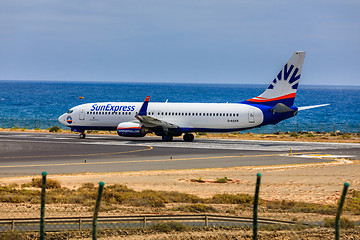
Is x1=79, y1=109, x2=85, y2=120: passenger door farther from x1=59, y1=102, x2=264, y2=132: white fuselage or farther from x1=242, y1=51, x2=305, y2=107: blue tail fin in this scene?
x1=242, y1=51, x2=305, y2=107: blue tail fin

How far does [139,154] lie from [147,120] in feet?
35.6

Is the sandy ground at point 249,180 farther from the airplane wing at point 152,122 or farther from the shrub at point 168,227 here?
the airplane wing at point 152,122

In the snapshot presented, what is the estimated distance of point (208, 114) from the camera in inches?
2197

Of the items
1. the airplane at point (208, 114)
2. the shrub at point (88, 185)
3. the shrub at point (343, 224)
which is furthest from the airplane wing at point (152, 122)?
the shrub at point (343, 224)

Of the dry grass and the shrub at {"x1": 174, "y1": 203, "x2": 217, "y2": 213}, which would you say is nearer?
the shrub at {"x1": 174, "y1": 203, "x2": 217, "y2": 213}

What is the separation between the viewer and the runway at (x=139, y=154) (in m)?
37.4

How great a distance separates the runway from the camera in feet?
123

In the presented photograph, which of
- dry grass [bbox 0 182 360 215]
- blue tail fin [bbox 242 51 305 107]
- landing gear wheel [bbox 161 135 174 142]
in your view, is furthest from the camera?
landing gear wheel [bbox 161 135 174 142]

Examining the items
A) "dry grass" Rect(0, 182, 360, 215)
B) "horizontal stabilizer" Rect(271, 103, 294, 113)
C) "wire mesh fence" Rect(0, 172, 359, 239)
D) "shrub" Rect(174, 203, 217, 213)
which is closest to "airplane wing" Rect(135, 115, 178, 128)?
"horizontal stabilizer" Rect(271, 103, 294, 113)

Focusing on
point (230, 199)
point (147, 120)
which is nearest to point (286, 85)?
point (147, 120)

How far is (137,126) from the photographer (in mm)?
55531

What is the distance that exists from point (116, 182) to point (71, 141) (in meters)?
28.2

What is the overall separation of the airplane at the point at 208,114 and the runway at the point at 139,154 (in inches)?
61.8

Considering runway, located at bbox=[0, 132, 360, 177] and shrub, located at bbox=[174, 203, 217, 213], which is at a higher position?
shrub, located at bbox=[174, 203, 217, 213]
